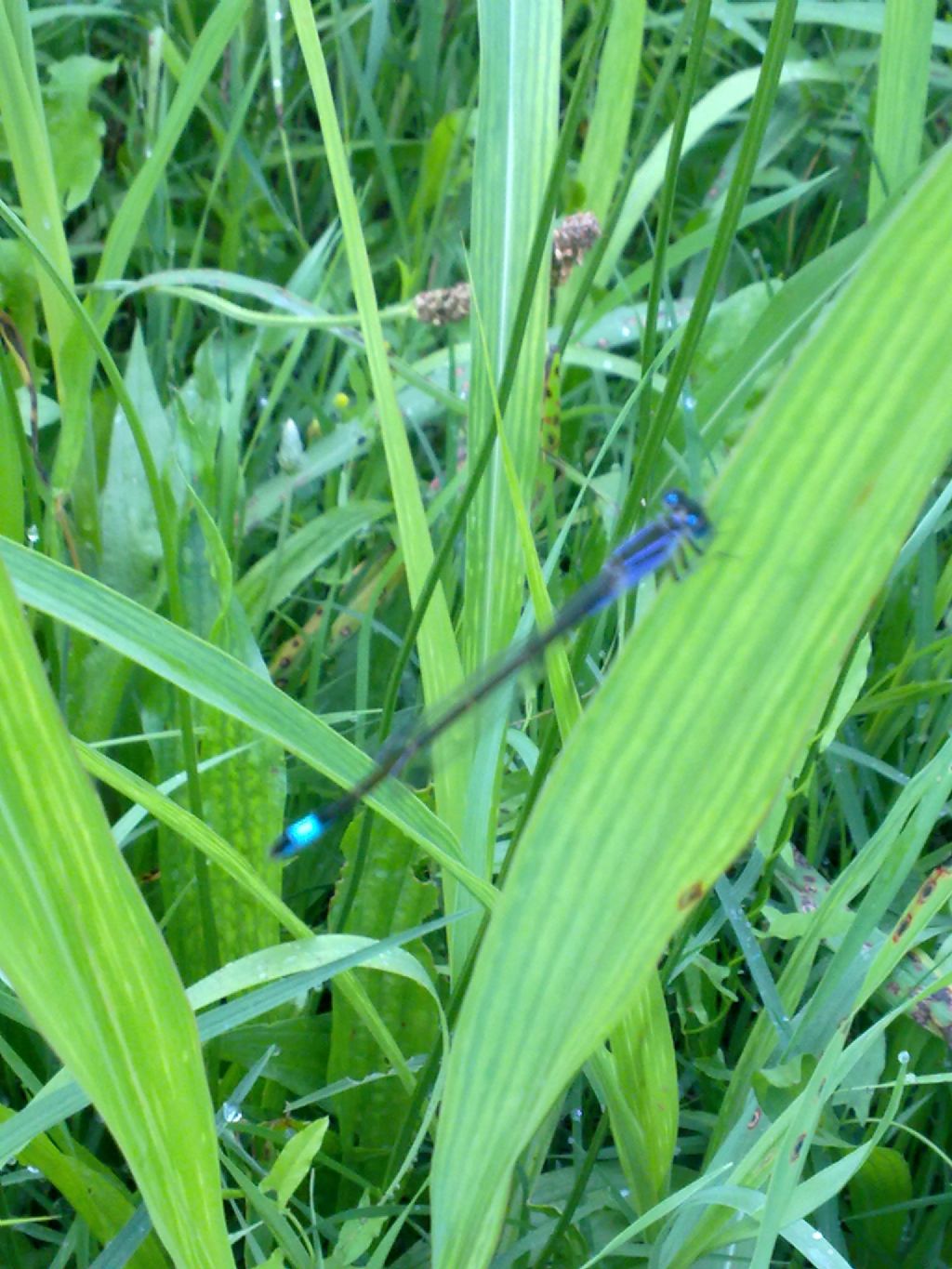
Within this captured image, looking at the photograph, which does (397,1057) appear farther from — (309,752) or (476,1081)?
(476,1081)

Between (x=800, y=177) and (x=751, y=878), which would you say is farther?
(x=800, y=177)

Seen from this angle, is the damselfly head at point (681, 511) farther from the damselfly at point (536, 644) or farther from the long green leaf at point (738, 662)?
the long green leaf at point (738, 662)

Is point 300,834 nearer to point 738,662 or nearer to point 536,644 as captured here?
point 536,644

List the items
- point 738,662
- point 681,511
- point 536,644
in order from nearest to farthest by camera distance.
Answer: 1. point 738,662
2. point 681,511
3. point 536,644

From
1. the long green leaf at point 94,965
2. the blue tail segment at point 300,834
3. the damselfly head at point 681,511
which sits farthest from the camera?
the blue tail segment at point 300,834

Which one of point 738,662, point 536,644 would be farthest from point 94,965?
point 536,644

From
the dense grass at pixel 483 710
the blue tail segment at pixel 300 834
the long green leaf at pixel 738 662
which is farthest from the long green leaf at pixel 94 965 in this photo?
the blue tail segment at pixel 300 834

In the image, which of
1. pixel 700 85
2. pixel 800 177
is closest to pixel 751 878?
pixel 800 177
